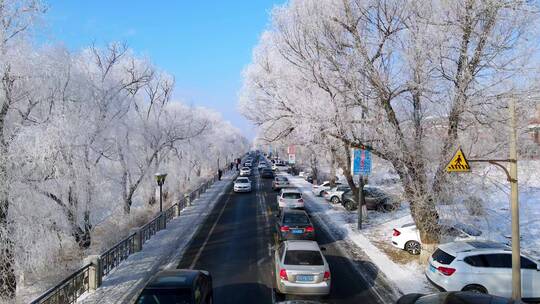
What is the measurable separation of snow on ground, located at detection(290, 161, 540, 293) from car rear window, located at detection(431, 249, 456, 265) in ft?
3.88

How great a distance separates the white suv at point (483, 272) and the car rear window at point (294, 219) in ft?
22.9

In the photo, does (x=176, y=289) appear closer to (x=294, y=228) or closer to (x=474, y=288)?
(x=474, y=288)

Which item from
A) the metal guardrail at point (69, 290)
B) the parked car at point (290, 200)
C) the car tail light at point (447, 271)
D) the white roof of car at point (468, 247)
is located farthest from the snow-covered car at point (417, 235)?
the metal guardrail at point (69, 290)

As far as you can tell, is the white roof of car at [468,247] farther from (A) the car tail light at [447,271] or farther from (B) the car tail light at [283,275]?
(B) the car tail light at [283,275]

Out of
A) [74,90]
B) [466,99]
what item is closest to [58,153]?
[74,90]

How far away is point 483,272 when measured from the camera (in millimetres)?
11391

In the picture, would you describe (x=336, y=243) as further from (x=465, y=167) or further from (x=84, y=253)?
(x=84, y=253)

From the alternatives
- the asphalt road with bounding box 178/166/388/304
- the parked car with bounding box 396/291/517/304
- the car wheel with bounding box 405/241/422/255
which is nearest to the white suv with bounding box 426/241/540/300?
the asphalt road with bounding box 178/166/388/304

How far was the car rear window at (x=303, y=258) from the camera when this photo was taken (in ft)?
38.1

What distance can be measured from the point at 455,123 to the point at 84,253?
1587cm

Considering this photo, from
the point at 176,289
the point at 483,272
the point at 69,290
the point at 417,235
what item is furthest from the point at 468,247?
the point at 69,290

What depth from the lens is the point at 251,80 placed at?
1127 inches

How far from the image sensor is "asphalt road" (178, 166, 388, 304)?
12156 mm

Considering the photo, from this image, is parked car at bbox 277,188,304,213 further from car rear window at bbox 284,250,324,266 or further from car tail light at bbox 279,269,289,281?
car tail light at bbox 279,269,289,281
